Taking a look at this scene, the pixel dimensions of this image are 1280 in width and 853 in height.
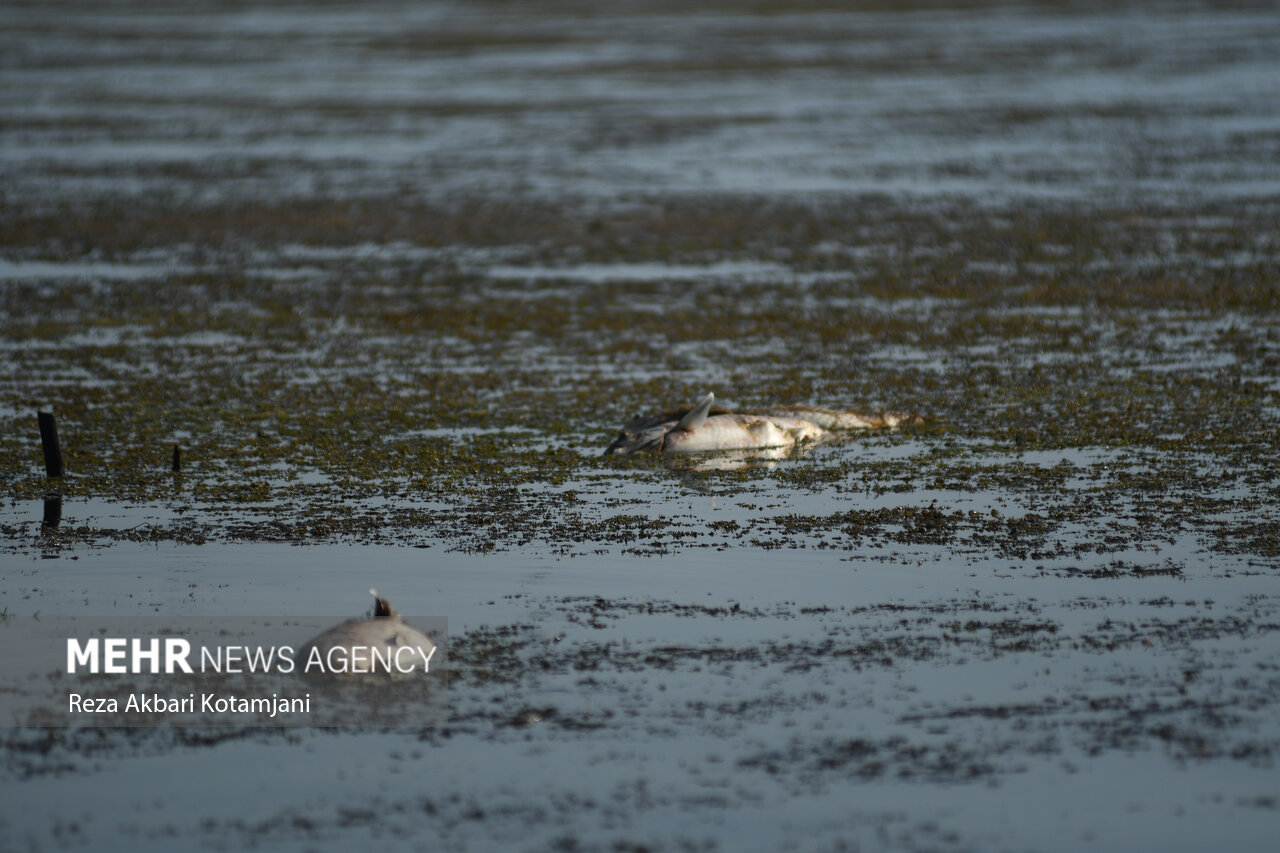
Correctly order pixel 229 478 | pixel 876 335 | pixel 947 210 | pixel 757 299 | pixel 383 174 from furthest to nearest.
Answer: pixel 383 174 → pixel 947 210 → pixel 757 299 → pixel 876 335 → pixel 229 478

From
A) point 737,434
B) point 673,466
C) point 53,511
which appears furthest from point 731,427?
point 53,511

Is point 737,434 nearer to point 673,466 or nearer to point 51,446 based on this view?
point 673,466

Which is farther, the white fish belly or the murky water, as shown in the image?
the white fish belly

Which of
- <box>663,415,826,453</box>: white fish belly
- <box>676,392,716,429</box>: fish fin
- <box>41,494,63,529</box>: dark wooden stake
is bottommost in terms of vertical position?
<box>41,494,63,529</box>: dark wooden stake

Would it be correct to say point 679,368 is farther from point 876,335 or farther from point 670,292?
point 670,292

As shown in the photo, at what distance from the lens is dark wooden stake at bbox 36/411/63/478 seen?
10523 millimetres

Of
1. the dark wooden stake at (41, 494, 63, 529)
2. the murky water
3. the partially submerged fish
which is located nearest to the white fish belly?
the partially submerged fish

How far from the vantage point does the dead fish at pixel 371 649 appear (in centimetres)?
727

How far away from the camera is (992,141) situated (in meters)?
26.1

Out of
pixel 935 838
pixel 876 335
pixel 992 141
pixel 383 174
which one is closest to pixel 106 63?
pixel 383 174

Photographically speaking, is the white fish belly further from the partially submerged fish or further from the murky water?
the murky water

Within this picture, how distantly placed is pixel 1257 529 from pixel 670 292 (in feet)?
29.4

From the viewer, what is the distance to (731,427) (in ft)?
37.8

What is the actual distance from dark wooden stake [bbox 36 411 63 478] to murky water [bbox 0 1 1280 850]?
0.71 ft
